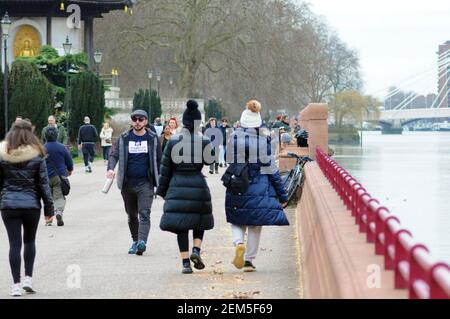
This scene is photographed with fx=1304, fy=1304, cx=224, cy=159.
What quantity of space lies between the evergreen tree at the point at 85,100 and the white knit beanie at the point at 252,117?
Answer: 37786mm

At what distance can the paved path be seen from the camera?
11.1 m

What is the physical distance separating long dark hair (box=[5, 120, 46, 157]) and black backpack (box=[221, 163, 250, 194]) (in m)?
2.09

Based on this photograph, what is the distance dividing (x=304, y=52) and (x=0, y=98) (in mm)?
44385

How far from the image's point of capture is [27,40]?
2516 inches

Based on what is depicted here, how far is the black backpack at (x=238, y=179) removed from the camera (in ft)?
40.7

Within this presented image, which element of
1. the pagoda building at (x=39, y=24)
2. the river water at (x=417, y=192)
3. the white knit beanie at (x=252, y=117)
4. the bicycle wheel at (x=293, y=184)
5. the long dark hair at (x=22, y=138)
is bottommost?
the river water at (x=417, y=192)

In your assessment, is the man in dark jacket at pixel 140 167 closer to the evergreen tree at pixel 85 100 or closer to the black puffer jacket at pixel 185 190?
the black puffer jacket at pixel 185 190

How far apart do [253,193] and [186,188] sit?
657 mm

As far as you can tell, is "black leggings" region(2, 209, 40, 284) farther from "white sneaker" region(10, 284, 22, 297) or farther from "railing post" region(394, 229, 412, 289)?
"railing post" region(394, 229, 412, 289)

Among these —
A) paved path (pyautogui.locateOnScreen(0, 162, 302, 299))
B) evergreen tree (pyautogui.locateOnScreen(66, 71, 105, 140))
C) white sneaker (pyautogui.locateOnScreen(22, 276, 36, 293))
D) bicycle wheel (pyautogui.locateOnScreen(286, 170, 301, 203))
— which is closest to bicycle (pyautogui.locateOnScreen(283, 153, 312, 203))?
bicycle wheel (pyautogui.locateOnScreen(286, 170, 301, 203))

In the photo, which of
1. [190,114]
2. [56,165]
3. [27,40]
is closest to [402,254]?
[190,114]

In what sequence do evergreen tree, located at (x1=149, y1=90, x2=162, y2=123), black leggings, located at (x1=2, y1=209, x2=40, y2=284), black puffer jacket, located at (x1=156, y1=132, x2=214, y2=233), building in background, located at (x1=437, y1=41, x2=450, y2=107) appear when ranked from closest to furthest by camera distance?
black leggings, located at (x1=2, y1=209, x2=40, y2=284)
black puffer jacket, located at (x1=156, y1=132, x2=214, y2=233)
evergreen tree, located at (x1=149, y1=90, x2=162, y2=123)
building in background, located at (x1=437, y1=41, x2=450, y2=107)

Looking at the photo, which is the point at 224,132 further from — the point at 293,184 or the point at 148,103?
the point at 148,103

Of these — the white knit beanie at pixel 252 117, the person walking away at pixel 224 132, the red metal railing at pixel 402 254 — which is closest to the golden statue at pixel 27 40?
the person walking away at pixel 224 132
